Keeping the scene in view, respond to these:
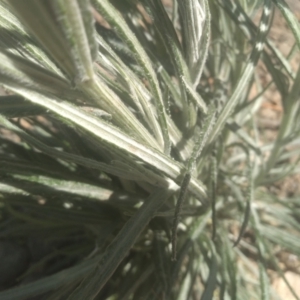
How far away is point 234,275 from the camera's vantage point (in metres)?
0.83

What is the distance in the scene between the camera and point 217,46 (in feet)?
3.05

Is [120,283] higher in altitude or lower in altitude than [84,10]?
lower

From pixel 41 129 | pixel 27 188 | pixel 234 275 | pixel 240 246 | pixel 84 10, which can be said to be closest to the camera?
pixel 84 10

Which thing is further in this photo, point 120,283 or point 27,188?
point 120,283

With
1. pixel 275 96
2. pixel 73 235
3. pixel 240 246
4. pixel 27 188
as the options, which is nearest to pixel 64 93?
pixel 27 188

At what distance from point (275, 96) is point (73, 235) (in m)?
0.82

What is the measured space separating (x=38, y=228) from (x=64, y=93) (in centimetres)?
49

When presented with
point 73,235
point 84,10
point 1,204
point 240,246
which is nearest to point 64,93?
point 84,10

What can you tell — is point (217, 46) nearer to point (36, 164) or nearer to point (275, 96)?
point (36, 164)

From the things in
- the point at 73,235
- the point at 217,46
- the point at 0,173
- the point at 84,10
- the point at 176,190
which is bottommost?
the point at 73,235

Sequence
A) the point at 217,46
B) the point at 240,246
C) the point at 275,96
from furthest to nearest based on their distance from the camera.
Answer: the point at 275,96
the point at 240,246
the point at 217,46

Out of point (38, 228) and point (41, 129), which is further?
point (41, 129)

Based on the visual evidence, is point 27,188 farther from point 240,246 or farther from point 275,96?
point 275,96

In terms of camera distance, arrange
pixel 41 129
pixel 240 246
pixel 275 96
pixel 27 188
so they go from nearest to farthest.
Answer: pixel 27 188
pixel 41 129
pixel 240 246
pixel 275 96
